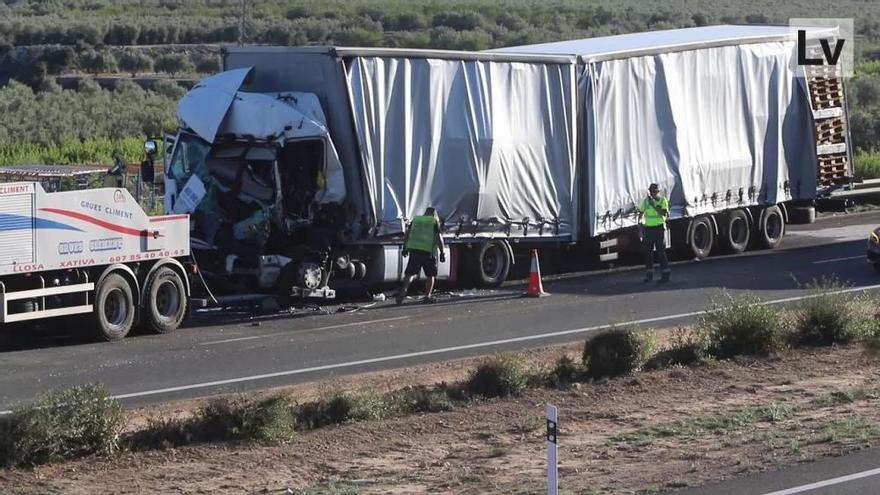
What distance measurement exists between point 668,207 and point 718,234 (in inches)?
89.7

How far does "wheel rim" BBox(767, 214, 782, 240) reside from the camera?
27938 mm

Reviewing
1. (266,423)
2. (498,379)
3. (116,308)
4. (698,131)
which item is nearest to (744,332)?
(498,379)

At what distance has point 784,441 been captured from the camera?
12.9 m

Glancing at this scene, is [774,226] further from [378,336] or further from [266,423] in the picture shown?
[266,423]

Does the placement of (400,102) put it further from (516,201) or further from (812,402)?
(812,402)

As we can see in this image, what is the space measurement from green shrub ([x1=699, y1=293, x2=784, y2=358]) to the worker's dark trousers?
21.9 ft

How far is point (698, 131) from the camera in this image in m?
26.0

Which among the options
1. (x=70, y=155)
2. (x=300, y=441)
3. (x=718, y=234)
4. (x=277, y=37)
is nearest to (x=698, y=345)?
(x=300, y=441)

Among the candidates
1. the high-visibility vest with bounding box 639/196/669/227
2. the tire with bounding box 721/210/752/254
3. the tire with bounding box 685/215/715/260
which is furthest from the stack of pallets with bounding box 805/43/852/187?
the high-visibility vest with bounding box 639/196/669/227

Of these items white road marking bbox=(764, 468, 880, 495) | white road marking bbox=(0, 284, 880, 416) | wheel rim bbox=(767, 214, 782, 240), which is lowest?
white road marking bbox=(764, 468, 880, 495)

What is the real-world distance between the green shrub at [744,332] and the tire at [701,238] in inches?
364

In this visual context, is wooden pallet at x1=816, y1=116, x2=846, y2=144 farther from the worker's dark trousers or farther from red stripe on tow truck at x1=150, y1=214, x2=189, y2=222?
red stripe on tow truck at x1=150, y1=214, x2=189, y2=222

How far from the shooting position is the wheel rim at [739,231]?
2733 centimetres

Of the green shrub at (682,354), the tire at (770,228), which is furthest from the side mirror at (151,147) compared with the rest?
the tire at (770,228)
